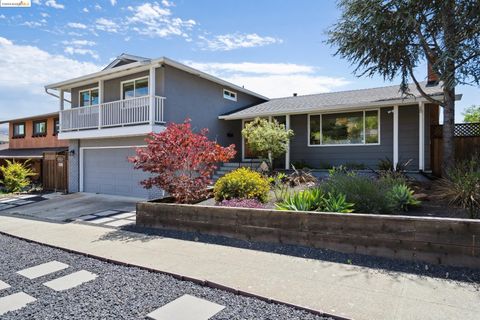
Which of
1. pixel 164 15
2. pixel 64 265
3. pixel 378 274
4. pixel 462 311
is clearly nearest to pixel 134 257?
pixel 64 265

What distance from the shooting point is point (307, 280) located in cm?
406

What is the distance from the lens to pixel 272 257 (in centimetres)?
504

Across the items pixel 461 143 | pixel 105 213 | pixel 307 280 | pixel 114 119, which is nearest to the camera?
pixel 307 280

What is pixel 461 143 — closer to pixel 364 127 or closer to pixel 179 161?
pixel 364 127

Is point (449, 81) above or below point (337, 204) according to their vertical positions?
above

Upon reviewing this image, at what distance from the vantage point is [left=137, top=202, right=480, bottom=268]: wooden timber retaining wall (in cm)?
430

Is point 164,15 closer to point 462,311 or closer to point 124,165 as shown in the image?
point 124,165

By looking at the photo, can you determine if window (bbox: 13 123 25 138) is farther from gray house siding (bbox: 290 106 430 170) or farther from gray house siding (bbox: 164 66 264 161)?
gray house siding (bbox: 290 106 430 170)

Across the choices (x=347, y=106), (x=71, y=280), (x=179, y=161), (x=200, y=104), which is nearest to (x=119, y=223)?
(x=179, y=161)

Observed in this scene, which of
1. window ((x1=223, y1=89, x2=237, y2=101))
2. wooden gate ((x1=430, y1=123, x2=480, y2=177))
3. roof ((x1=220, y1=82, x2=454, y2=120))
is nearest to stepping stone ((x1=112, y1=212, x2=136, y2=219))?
roof ((x1=220, y1=82, x2=454, y2=120))

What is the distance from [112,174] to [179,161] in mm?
7173

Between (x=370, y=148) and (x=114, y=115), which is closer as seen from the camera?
(x=370, y=148)

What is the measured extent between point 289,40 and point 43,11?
26.9ft

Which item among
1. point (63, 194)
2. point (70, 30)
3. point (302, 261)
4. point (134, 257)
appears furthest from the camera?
point (63, 194)
